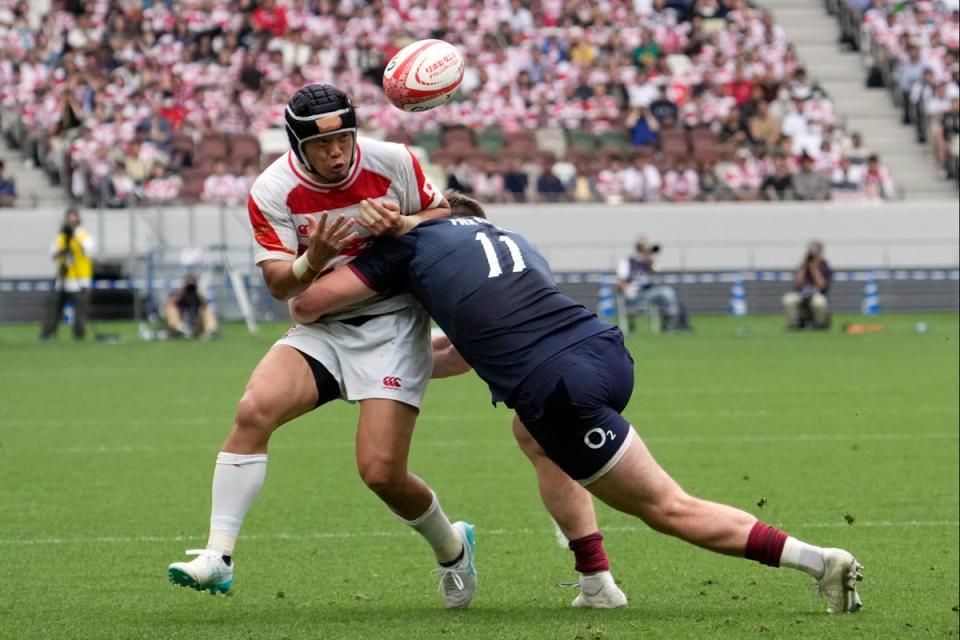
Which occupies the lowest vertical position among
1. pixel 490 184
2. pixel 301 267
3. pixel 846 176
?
pixel 846 176

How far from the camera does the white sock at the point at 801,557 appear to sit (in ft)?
19.8

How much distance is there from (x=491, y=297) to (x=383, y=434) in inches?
31.2

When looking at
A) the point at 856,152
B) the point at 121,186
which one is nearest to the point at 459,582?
the point at 121,186

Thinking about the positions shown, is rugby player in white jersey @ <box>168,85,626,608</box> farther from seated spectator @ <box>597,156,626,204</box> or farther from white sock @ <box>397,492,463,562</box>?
seated spectator @ <box>597,156,626,204</box>

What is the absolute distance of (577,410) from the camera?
5.85 metres

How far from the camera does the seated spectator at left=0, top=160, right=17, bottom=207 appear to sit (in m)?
28.7

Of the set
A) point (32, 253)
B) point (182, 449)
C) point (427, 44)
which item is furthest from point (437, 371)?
point (32, 253)

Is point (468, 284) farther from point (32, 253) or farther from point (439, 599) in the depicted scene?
point (32, 253)

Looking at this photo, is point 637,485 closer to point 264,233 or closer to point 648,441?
point 264,233

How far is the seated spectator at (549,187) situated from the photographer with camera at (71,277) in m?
8.37

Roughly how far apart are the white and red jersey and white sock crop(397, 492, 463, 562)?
838mm

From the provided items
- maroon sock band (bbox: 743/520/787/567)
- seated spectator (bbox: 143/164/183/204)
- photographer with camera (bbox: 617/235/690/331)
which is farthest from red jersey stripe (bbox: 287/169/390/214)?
seated spectator (bbox: 143/164/183/204)

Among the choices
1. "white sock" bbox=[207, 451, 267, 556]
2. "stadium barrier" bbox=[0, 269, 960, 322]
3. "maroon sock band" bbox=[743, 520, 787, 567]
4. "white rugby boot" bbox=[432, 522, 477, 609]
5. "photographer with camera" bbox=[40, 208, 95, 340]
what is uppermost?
"white sock" bbox=[207, 451, 267, 556]

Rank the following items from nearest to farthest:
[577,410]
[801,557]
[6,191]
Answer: [577,410] < [801,557] < [6,191]
